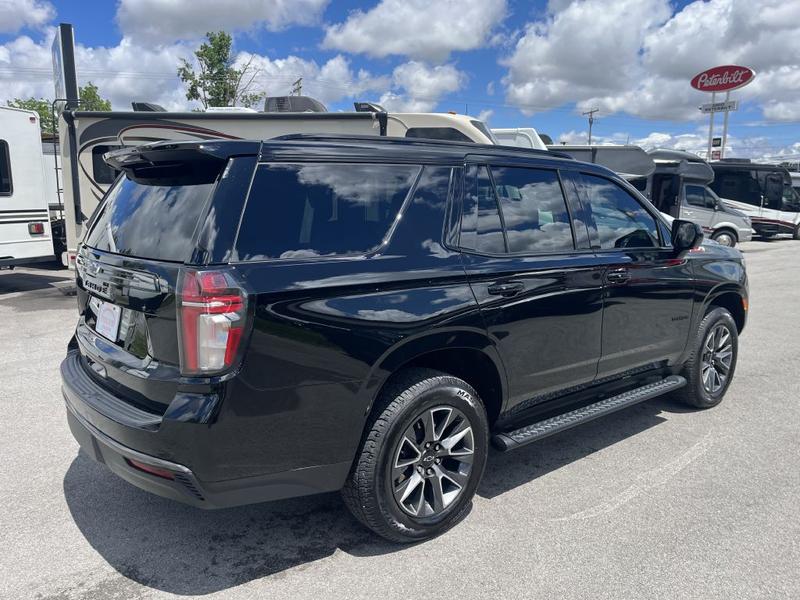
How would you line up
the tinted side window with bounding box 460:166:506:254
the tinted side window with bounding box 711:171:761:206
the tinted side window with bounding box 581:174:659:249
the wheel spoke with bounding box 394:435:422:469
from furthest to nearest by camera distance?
1. the tinted side window with bounding box 711:171:761:206
2. the tinted side window with bounding box 581:174:659:249
3. the tinted side window with bounding box 460:166:506:254
4. the wheel spoke with bounding box 394:435:422:469

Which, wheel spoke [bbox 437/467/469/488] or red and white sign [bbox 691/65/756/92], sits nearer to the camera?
wheel spoke [bbox 437/467/469/488]

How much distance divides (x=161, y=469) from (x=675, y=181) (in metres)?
18.0

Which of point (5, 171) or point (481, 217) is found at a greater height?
point (5, 171)

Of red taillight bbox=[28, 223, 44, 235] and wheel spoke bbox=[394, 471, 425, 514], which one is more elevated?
red taillight bbox=[28, 223, 44, 235]

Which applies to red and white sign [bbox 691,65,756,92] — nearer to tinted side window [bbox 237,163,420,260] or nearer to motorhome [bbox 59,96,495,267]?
motorhome [bbox 59,96,495,267]

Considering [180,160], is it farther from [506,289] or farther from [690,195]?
[690,195]

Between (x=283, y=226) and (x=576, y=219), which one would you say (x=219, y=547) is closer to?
(x=283, y=226)

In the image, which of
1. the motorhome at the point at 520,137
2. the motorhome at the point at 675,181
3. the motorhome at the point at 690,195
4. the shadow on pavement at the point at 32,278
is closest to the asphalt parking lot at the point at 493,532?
the shadow on pavement at the point at 32,278

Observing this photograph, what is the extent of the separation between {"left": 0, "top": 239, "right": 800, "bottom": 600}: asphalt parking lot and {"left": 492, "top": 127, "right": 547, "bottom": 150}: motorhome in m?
8.75

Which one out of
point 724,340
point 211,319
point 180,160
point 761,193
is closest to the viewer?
point 211,319

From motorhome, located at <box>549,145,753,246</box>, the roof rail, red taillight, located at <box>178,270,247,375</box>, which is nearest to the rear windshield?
red taillight, located at <box>178,270,247,375</box>

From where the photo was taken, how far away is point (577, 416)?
12.4ft

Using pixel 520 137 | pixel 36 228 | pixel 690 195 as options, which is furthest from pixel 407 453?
pixel 690 195

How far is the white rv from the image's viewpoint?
999 cm
